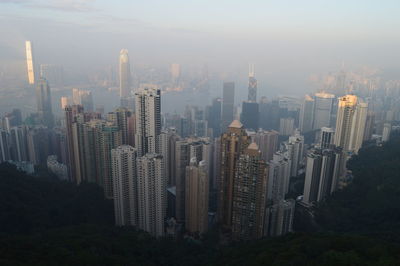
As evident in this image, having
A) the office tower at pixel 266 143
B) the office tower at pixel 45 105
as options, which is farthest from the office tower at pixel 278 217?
the office tower at pixel 45 105

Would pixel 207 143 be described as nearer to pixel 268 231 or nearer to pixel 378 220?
pixel 268 231

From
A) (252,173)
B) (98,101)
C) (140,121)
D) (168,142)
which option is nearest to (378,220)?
(252,173)

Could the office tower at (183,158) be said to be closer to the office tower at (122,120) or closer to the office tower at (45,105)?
the office tower at (122,120)

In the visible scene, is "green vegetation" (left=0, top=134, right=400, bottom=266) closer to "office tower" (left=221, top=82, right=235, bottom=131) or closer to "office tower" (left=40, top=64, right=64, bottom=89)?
"office tower" (left=40, top=64, right=64, bottom=89)

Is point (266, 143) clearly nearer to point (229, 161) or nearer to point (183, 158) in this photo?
point (183, 158)

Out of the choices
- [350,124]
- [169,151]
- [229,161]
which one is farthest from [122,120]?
[350,124]

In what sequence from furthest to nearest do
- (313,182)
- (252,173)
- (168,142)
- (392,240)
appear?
1. (168,142)
2. (313,182)
3. (252,173)
4. (392,240)
